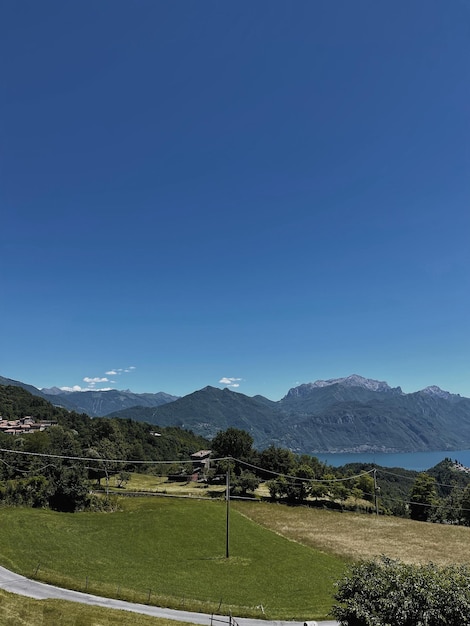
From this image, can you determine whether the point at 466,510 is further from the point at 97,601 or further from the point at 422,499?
the point at 97,601

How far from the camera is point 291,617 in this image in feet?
94.6

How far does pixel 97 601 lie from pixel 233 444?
8179cm

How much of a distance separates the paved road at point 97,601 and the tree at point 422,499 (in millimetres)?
80159

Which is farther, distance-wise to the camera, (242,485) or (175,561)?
(242,485)

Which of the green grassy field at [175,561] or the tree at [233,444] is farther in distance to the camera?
the tree at [233,444]

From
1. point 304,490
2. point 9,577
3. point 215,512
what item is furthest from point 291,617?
point 304,490

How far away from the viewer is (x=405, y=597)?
15.3m

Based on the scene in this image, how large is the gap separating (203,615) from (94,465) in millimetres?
83788

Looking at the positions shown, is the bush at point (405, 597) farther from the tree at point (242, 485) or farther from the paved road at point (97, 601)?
the tree at point (242, 485)

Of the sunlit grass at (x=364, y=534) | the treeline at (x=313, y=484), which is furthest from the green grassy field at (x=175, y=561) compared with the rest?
the treeline at (x=313, y=484)

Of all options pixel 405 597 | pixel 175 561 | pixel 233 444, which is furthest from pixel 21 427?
pixel 405 597

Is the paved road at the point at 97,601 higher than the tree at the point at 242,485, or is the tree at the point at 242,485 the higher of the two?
the paved road at the point at 97,601

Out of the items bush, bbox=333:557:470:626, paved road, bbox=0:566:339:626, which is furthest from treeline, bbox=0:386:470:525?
bush, bbox=333:557:470:626

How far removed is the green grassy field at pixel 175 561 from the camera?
31969mm
